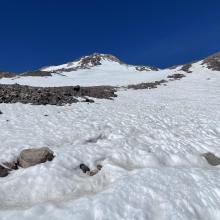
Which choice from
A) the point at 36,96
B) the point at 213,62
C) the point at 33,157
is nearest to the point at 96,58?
the point at 213,62

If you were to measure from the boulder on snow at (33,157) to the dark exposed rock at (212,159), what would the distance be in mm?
6244

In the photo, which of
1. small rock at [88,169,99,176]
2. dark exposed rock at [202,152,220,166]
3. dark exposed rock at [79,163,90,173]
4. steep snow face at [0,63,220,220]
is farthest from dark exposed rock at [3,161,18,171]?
dark exposed rock at [202,152,220,166]

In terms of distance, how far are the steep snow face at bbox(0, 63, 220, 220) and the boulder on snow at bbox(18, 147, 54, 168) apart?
322 millimetres

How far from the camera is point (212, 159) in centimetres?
1533

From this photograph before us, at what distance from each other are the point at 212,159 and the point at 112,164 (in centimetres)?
433

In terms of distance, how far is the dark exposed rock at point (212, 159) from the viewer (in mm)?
15139

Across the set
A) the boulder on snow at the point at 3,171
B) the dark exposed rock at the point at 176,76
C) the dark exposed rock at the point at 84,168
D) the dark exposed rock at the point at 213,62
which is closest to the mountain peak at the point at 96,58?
the dark exposed rock at the point at 213,62

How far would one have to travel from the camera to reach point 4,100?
2431 cm

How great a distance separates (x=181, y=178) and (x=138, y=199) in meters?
2.21

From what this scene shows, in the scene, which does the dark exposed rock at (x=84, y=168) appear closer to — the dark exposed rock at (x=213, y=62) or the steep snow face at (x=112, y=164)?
the steep snow face at (x=112, y=164)

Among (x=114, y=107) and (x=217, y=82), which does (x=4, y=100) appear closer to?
(x=114, y=107)

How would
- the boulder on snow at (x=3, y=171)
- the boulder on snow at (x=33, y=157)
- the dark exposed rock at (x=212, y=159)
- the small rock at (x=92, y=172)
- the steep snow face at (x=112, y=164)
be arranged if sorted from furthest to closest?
the dark exposed rock at (x=212, y=159), the boulder on snow at (x=33, y=157), the small rock at (x=92, y=172), the boulder on snow at (x=3, y=171), the steep snow face at (x=112, y=164)

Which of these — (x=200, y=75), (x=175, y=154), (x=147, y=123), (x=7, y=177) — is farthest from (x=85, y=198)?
(x=200, y=75)

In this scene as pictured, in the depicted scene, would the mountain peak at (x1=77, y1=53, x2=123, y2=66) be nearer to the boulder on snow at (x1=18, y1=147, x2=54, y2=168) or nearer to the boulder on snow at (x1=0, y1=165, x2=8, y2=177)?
the boulder on snow at (x1=18, y1=147, x2=54, y2=168)
